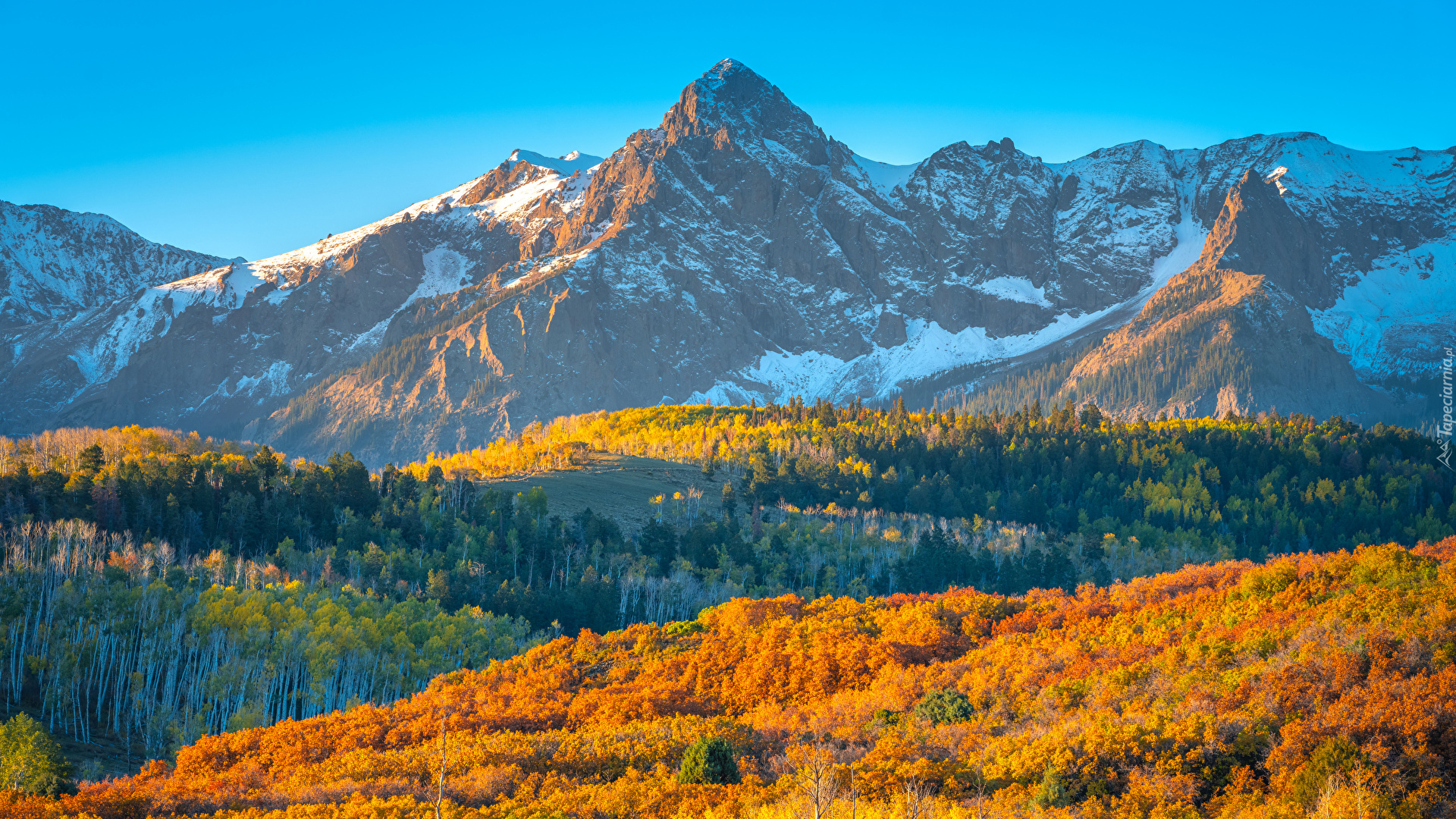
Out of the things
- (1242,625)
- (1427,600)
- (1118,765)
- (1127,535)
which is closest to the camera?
(1118,765)

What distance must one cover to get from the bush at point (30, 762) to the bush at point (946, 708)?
36856 millimetres

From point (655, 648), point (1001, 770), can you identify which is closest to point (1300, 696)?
point (1001, 770)

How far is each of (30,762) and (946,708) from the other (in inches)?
1799

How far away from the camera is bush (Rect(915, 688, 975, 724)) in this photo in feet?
146

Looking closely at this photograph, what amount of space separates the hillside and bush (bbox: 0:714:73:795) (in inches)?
176

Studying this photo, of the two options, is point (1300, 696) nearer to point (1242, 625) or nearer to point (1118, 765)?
point (1118, 765)

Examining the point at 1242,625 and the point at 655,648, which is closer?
the point at 1242,625

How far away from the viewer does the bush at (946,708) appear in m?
44.4

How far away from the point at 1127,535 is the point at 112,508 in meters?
159

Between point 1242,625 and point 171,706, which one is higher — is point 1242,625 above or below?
above

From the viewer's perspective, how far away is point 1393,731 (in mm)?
30141

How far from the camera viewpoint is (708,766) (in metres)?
37.3

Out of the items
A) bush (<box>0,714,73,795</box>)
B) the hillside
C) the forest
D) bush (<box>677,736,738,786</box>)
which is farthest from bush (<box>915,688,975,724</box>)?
bush (<box>0,714,73,795</box>)

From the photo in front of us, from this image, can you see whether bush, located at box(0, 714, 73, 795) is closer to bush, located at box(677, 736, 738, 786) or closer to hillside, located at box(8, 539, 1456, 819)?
hillside, located at box(8, 539, 1456, 819)
